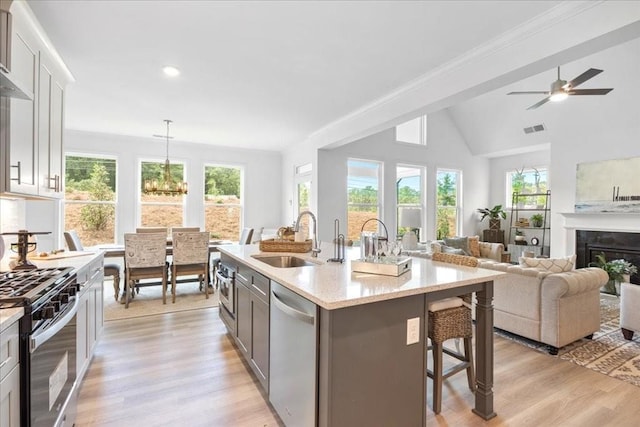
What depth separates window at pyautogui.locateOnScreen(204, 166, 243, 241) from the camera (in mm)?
7062

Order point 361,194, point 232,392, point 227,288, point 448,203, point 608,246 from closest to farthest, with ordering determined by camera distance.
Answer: point 232,392, point 227,288, point 608,246, point 361,194, point 448,203

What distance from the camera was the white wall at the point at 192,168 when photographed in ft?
20.3

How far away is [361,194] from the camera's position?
6840mm

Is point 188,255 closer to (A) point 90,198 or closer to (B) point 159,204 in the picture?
(B) point 159,204

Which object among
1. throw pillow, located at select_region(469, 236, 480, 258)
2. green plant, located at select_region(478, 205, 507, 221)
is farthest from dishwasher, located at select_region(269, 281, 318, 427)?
green plant, located at select_region(478, 205, 507, 221)

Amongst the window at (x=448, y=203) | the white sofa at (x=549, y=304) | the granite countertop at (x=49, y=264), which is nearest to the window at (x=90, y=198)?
the granite countertop at (x=49, y=264)

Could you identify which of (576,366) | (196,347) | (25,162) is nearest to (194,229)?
(196,347)

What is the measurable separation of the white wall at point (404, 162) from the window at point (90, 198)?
13.2ft

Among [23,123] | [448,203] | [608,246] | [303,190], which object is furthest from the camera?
[448,203]

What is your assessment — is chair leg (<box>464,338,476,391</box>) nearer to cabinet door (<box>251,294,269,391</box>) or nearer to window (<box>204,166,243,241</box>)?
cabinet door (<box>251,294,269,391</box>)

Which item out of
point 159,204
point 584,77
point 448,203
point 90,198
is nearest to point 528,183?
point 448,203

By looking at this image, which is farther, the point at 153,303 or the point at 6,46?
the point at 153,303

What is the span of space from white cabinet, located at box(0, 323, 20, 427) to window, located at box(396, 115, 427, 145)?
284 inches

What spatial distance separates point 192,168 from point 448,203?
6108 millimetres
